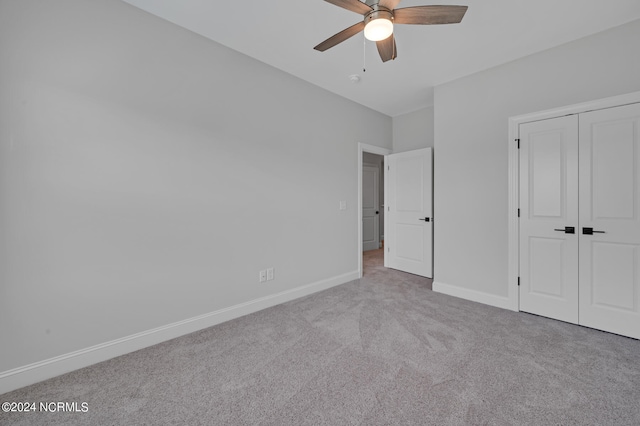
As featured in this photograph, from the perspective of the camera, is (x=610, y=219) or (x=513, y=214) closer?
(x=610, y=219)

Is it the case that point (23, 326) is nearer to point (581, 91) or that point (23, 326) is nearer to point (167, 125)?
point (167, 125)

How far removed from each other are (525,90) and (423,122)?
1.62 metres

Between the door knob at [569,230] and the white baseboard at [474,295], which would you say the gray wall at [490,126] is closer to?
the white baseboard at [474,295]

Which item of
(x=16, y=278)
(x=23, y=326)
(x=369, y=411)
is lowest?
(x=369, y=411)

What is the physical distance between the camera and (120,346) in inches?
82.4

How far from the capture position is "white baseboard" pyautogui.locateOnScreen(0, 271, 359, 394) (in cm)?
174

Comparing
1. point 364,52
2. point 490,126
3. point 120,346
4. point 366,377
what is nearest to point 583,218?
point 490,126

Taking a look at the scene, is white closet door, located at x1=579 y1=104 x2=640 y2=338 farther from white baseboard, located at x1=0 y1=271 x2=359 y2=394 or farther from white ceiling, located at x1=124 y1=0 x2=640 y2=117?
white baseboard, located at x1=0 y1=271 x2=359 y2=394

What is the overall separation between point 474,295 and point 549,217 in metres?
1.19

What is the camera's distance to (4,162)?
5.52ft

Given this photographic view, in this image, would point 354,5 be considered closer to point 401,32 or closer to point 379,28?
point 379,28

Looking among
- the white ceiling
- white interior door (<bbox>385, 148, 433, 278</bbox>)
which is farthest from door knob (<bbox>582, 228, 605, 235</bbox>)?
the white ceiling

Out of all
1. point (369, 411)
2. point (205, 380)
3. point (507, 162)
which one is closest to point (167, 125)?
point (205, 380)

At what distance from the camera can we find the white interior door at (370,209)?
6652mm
